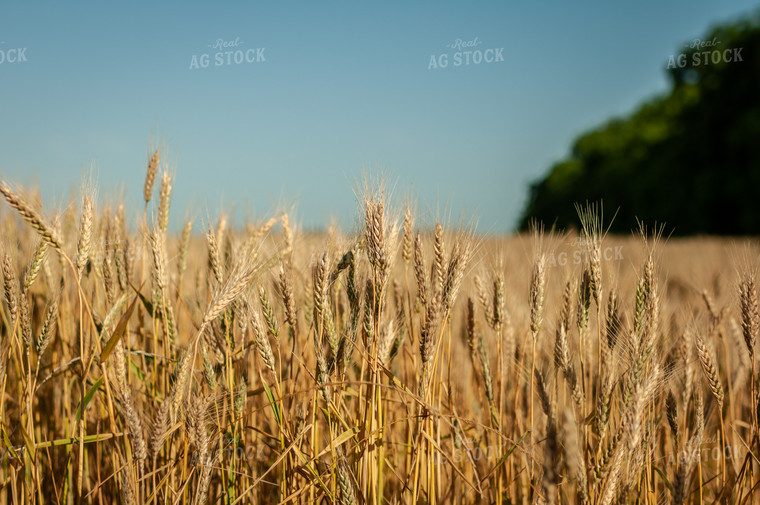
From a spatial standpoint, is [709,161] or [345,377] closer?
[345,377]

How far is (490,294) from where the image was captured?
1.98 metres

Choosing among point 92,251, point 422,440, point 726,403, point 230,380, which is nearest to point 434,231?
point 422,440

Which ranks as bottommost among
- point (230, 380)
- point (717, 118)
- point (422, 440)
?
point (422, 440)

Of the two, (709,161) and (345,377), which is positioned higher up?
(709,161)

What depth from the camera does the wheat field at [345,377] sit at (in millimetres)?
1437

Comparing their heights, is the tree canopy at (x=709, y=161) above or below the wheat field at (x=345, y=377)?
above

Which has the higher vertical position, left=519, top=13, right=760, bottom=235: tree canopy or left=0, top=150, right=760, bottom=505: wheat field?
left=519, top=13, right=760, bottom=235: tree canopy

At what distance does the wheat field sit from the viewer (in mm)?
1437

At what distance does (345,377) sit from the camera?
6.18ft

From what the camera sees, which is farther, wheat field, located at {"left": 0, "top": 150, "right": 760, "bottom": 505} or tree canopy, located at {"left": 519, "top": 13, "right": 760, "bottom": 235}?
tree canopy, located at {"left": 519, "top": 13, "right": 760, "bottom": 235}

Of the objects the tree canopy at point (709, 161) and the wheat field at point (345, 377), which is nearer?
the wheat field at point (345, 377)

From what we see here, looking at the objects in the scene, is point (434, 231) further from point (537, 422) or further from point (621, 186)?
point (621, 186)

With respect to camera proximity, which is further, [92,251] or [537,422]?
[537,422]

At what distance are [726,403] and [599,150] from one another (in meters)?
48.8
